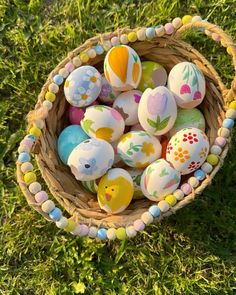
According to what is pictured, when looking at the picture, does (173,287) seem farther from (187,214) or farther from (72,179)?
(72,179)

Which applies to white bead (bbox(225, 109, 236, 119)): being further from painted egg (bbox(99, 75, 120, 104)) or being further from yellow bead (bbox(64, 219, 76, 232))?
yellow bead (bbox(64, 219, 76, 232))

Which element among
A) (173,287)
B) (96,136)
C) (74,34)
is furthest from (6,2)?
(173,287)

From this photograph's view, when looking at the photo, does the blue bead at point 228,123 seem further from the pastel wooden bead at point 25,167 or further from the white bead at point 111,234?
the pastel wooden bead at point 25,167

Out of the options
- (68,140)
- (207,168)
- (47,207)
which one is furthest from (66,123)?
(207,168)

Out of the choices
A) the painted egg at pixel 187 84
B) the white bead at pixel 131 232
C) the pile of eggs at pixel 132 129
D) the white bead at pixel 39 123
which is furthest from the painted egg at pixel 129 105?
the white bead at pixel 131 232

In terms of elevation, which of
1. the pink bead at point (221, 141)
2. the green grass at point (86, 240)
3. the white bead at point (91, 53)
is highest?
the white bead at point (91, 53)

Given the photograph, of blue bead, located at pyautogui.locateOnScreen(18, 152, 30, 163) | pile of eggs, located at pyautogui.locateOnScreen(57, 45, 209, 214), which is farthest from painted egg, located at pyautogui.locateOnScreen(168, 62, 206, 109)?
blue bead, located at pyautogui.locateOnScreen(18, 152, 30, 163)

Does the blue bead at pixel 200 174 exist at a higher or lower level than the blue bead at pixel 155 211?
higher
